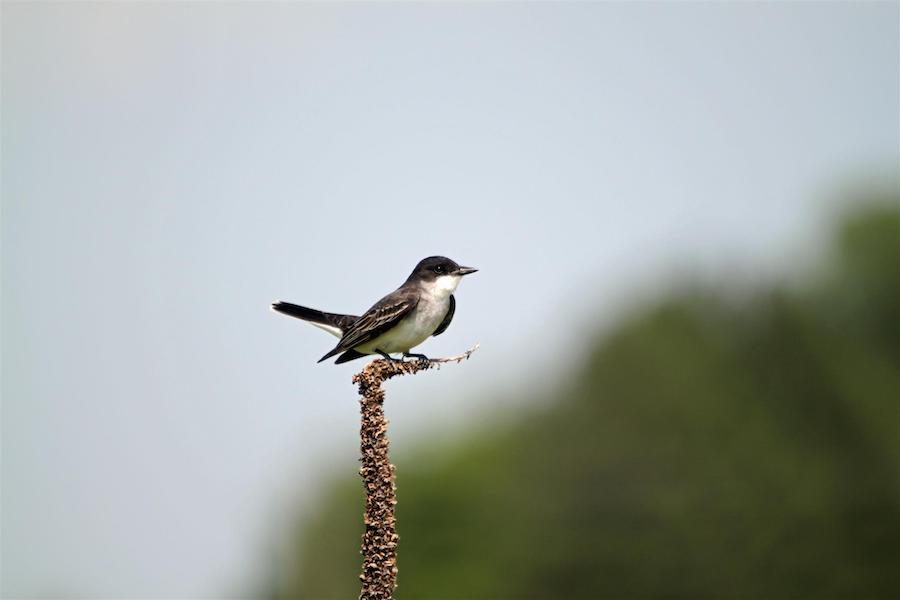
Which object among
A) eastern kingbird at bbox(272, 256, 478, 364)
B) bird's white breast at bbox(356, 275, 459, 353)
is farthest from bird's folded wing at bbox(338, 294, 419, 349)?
bird's white breast at bbox(356, 275, 459, 353)

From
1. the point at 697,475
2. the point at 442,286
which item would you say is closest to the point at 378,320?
the point at 442,286

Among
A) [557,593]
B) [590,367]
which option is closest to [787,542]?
[557,593]

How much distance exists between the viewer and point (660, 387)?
2411 inches

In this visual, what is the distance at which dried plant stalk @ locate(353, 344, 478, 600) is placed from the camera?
27.5 ft

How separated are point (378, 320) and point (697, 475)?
1614 inches

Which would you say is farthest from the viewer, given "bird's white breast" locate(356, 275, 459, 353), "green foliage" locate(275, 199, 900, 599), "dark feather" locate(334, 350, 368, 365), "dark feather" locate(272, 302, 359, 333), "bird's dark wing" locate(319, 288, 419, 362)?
"green foliage" locate(275, 199, 900, 599)

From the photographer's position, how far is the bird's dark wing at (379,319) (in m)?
15.6

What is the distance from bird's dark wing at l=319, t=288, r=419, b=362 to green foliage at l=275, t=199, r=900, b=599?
33.8 meters

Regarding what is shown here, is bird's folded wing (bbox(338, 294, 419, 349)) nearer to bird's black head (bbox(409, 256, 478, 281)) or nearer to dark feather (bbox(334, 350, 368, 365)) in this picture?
dark feather (bbox(334, 350, 368, 365))

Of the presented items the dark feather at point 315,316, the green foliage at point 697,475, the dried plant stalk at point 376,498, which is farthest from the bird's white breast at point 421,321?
the green foliage at point 697,475

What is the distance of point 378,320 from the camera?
15.6 metres

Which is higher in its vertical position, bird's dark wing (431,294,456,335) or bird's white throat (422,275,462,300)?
bird's white throat (422,275,462,300)

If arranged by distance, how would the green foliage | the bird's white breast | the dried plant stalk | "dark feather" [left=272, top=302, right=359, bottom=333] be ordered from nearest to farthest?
the dried plant stalk, the bird's white breast, "dark feather" [left=272, top=302, right=359, bottom=333], the green foliage

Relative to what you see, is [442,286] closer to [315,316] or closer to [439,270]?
[439,270]
